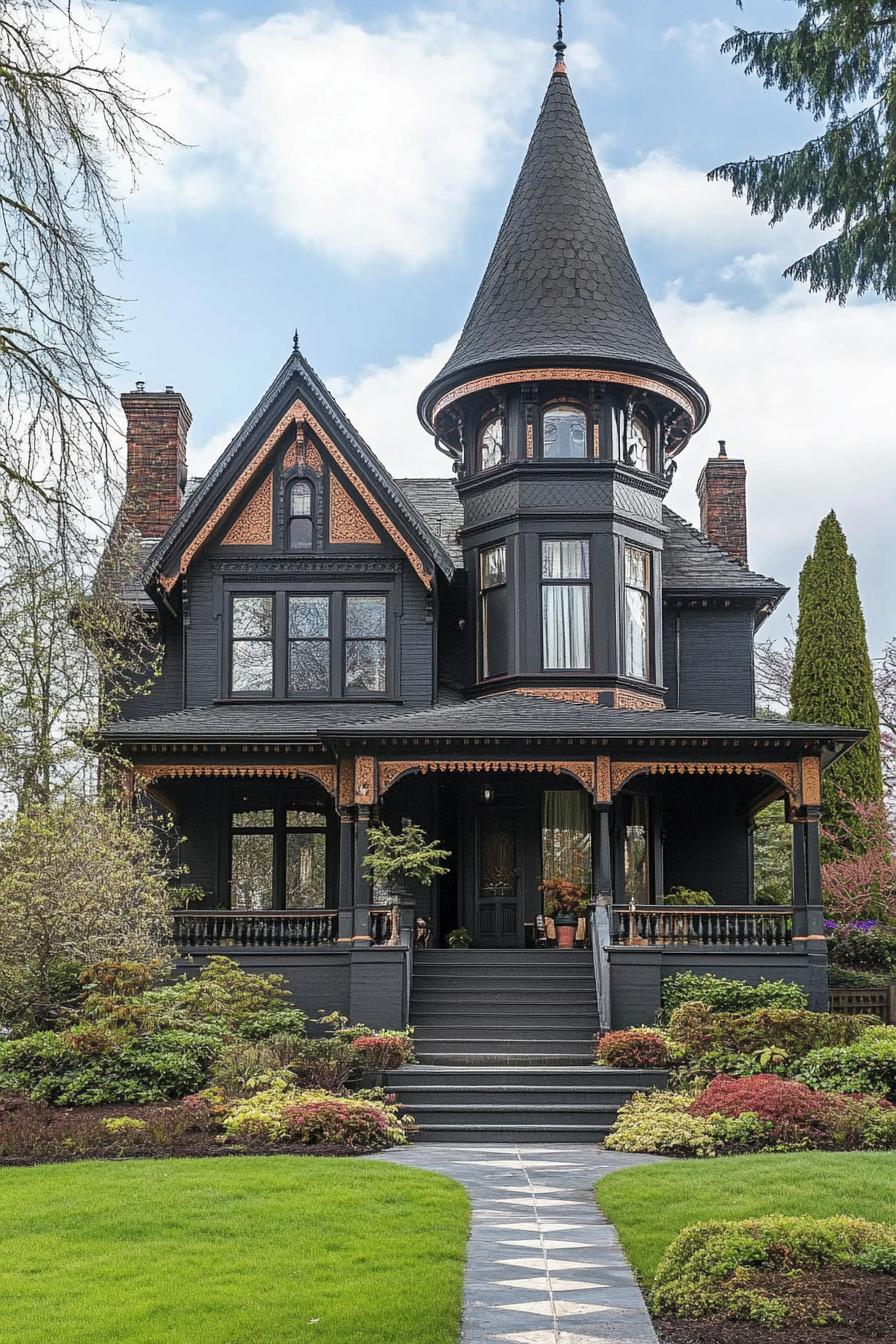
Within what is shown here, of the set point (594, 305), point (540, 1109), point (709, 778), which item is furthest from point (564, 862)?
point (594, 305)

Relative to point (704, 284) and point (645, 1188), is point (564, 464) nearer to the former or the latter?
point (704, 284)

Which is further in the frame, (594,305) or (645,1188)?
(594,305)

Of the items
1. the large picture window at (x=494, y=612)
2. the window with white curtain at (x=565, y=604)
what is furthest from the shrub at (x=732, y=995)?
the large picture window at (x=494, y=612)

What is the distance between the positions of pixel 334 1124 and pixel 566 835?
10.3 metres

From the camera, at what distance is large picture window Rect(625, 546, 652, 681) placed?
26.1 metres

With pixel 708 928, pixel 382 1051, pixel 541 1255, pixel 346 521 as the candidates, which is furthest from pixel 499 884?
pixel 541 1255

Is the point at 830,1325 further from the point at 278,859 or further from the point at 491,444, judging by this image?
the point at 491,444

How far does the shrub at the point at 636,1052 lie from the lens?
1884 centimetres

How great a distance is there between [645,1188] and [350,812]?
1041 cm

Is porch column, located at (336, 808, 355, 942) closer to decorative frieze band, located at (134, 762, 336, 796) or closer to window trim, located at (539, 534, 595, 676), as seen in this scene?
decorative frieze band, located at (134, 762, 336, 796)

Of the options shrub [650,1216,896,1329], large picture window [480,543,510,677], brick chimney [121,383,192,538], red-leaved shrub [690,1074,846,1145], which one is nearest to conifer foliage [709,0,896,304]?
shrub [650,1216,896,1329]

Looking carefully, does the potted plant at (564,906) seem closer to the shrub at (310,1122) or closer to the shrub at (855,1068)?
the shrub at (855,1068)

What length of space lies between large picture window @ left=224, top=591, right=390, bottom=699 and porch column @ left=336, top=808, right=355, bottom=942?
3389 mm

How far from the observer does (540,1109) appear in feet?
57.9
